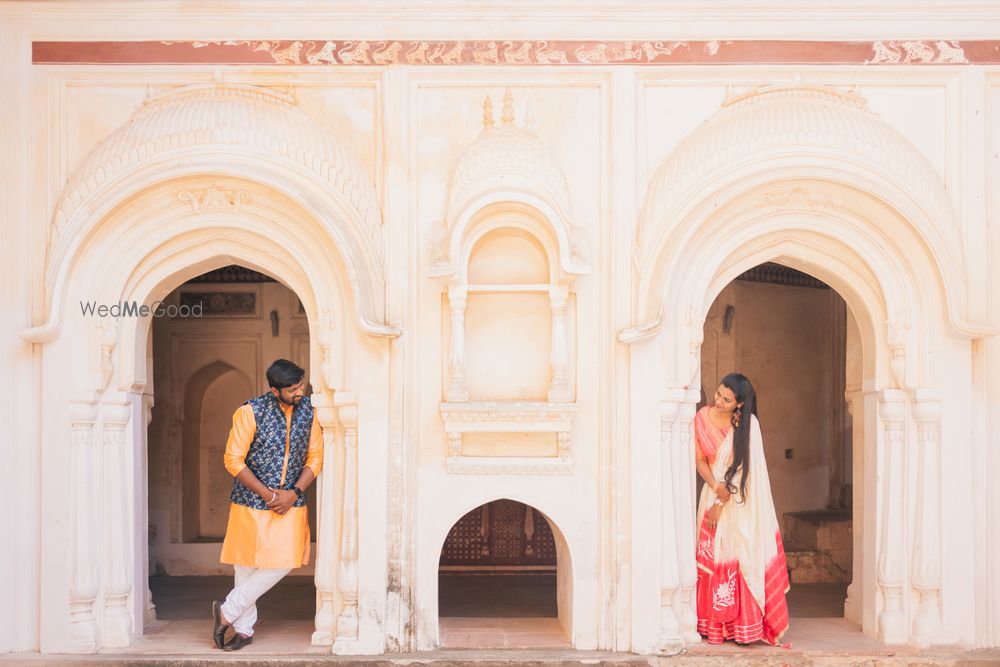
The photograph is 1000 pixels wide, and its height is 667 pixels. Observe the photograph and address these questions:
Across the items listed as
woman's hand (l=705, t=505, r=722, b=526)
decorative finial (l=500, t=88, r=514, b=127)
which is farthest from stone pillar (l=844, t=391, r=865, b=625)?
decorative finial (l=500, t=88, r=514, b=127)

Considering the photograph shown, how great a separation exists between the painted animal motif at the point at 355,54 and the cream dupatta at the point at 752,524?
3.27 meters

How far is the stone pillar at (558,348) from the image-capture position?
666 centimetres

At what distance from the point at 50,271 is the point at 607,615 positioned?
4.00 m

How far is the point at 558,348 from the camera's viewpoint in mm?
6672

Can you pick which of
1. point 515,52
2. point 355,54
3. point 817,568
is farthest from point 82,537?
point 817,568

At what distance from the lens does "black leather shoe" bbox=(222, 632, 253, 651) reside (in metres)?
6.63

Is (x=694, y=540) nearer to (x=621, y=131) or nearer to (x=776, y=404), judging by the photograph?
(x=621, y=131)

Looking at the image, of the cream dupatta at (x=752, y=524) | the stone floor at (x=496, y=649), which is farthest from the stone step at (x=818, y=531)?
the cream dupatta at (x=752, y=524)

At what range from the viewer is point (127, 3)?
680cm

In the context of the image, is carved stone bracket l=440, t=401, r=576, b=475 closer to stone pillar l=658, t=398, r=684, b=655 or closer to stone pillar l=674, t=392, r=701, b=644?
stone pillar l=658, t=398, r=684, b=655

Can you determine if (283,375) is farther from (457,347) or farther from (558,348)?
(558,348)

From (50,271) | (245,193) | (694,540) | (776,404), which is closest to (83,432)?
(50,271)

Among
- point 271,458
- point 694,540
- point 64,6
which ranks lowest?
point 694,540

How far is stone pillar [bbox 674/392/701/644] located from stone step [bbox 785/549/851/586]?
2.68 m
